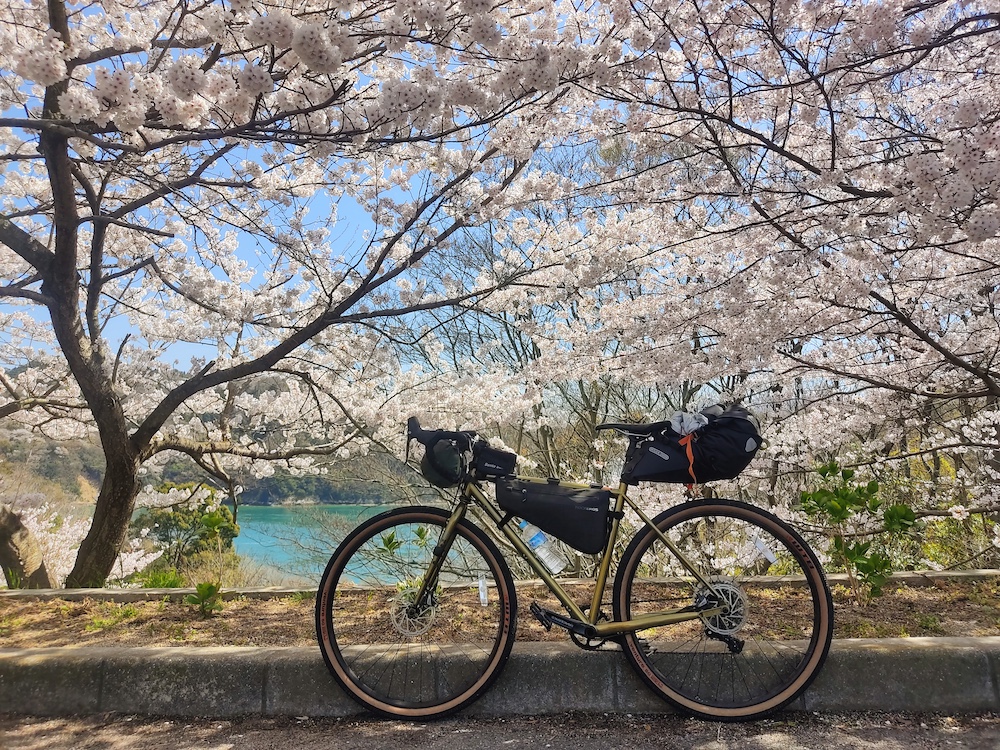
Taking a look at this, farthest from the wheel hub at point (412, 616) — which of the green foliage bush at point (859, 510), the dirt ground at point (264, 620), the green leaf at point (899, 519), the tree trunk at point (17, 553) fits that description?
the tree trunk at point (17, 553)

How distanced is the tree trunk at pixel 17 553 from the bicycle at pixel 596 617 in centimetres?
489

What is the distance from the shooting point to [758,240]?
404 cm

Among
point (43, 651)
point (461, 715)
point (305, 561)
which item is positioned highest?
point (43, 651)

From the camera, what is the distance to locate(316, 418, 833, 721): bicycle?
219cm

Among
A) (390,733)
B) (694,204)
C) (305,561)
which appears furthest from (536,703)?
(305,561)

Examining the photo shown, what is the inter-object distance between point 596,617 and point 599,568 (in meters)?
0.18

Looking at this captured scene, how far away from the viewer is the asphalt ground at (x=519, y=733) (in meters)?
1.97

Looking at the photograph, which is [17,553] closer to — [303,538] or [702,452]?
[303,538]

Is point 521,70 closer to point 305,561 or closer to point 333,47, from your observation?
point 333,47

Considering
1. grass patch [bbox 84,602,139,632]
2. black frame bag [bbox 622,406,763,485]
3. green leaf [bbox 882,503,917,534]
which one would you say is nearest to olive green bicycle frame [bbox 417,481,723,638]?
black frame bag [bbox 622,406,763,485]

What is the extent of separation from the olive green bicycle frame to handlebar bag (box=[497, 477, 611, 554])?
2.4 inches

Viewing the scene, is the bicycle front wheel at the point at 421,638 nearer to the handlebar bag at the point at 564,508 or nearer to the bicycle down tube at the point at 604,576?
the bicycle down tube at the point at 604,576

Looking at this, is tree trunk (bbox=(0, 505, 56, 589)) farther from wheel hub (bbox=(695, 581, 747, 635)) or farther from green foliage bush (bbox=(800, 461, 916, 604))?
green foliage bush (bbox=(800, 461, 916, 604))

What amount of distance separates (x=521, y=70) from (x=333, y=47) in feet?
3.16
